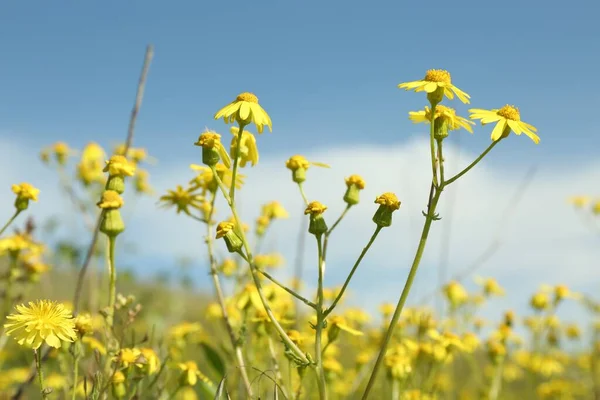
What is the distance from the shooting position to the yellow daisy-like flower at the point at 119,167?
247 centimetres

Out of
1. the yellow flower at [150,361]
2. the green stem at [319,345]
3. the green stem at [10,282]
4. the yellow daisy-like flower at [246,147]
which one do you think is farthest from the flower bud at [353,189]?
the green stem at [10,282]

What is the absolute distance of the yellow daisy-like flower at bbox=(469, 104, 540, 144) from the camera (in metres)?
2.03

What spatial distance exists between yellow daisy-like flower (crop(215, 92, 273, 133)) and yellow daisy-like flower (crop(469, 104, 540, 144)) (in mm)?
726

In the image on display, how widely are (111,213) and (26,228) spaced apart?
1356mm

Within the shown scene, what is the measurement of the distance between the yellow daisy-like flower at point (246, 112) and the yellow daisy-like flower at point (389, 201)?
0.50 m

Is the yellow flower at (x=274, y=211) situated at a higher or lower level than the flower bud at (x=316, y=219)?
higher

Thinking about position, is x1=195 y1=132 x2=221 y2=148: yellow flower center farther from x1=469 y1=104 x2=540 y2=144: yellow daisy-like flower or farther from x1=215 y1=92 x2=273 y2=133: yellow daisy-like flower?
x1=469 y1=104 x2=540 y2=144: yellow daisy-like flower

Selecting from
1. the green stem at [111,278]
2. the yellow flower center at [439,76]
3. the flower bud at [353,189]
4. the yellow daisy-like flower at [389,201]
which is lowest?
the green stem at [111,278]

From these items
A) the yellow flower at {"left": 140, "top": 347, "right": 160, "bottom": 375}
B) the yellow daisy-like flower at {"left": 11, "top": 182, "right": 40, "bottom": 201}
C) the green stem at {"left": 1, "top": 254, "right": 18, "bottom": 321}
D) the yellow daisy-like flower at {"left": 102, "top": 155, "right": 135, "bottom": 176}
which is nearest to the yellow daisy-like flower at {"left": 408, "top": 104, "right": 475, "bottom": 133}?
the yellow daisy-like flower at {"left": 102, "top": 155, "right": 135, "bottom": 176}

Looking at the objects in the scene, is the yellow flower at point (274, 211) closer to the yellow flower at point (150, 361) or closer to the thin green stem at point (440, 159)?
the yellow flower at point (150, 361)

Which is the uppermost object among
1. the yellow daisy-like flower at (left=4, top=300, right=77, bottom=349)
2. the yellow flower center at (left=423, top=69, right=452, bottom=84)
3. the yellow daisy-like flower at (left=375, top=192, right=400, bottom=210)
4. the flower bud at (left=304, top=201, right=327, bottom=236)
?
the yellow flower center at (left=423, top=69, right=452, bottom=84)

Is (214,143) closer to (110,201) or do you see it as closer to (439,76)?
(110,201)

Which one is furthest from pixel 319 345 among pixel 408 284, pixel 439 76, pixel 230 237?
pixel 439 76

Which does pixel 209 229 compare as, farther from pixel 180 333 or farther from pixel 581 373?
pixel 581 373
